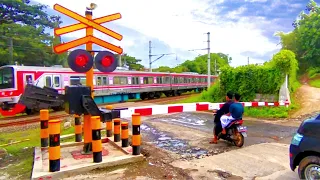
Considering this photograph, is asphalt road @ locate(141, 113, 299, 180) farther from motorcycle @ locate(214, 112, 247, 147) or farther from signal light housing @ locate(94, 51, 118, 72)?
signal light housing @ locate(94, 51, 118, 72)

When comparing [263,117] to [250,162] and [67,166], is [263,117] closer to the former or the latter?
[250,162]

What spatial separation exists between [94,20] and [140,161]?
295 centimetres

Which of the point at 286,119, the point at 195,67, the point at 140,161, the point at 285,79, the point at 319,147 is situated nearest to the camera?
the point at 319,147

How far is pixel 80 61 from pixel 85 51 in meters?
0.21

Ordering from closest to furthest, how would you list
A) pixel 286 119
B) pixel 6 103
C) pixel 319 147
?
1. pixel 319 147
2. pixel 286 119
3. pixel 6 103

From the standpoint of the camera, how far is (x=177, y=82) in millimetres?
32031

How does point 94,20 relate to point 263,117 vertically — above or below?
above

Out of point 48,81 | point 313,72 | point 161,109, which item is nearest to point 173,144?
point 161,109

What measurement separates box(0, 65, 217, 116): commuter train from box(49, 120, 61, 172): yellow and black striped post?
3687 mm

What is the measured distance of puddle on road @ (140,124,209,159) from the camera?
233 inches

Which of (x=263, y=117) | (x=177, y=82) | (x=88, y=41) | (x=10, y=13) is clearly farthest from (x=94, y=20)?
(x=10, y=13)

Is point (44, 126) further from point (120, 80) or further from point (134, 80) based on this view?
point (134, 80)

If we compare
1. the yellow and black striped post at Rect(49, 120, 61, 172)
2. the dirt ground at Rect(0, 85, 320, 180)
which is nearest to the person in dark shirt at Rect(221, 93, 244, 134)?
the dirt ground at Rect(0, 85, 320, 180)

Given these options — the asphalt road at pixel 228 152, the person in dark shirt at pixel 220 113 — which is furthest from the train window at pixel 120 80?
the person in dark shirt at pixel 220 113
